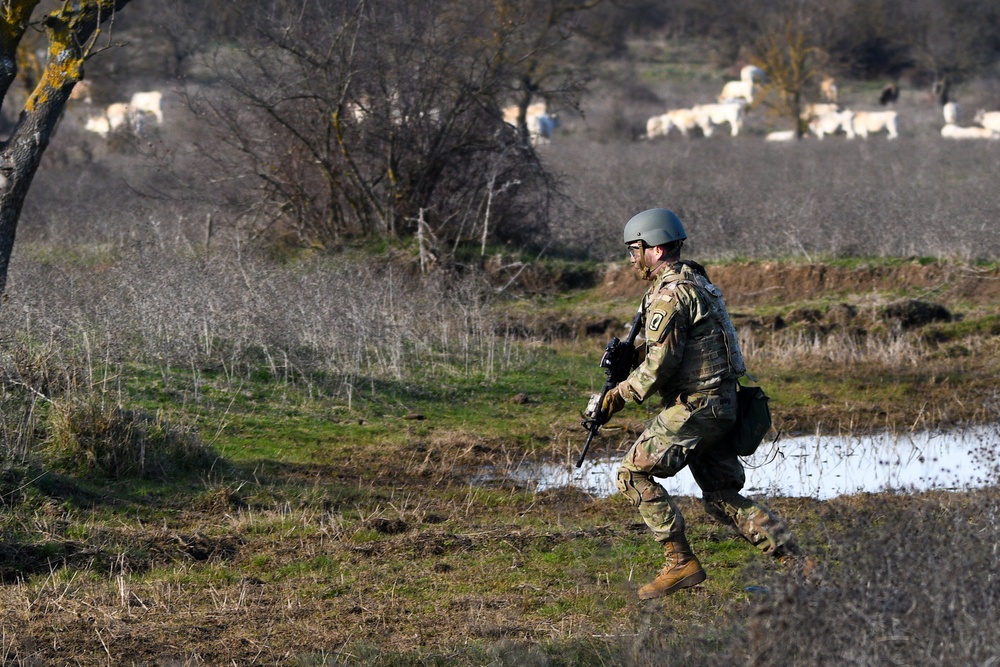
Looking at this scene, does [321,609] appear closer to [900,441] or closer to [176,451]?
[176,451]

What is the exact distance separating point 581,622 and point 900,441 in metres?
4.96

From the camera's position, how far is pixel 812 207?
18016 millimetres

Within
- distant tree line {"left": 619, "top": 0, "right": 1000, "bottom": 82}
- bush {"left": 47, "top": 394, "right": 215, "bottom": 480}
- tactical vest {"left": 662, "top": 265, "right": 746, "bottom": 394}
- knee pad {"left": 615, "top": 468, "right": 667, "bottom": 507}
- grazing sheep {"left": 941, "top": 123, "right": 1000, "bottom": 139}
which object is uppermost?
distant tree line {"left": 619, "top": 0, "right": 1000, "bottom": 82}

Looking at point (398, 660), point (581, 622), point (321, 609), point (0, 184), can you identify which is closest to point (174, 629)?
point (321, 609)

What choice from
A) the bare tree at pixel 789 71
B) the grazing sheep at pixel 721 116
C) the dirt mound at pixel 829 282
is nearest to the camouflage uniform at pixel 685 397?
the dirt mound at pixel 829 282

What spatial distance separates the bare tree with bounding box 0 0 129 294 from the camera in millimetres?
8453

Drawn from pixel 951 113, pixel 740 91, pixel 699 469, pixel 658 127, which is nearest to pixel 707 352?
pixel 699 469

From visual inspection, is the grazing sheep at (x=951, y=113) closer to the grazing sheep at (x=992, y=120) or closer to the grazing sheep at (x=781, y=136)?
the grazing sheep at (x=992, y=120)

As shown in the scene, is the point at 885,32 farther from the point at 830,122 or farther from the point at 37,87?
the point at 37,87

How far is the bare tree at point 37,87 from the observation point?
8.45 metres

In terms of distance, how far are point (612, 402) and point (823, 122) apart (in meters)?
32.4

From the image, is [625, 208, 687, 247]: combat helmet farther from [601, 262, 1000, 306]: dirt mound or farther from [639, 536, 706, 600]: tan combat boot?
[601, 262, 1000, 306]: dirt mound

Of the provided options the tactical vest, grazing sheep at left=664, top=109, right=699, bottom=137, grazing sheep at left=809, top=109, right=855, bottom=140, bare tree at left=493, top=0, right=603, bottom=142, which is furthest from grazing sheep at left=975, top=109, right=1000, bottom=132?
the tactical vest

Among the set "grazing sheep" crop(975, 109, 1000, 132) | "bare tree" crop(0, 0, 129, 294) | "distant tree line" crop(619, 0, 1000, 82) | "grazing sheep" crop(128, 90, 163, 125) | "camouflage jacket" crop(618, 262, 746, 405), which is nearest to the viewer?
"camouflage jacket" crop(618, 262, 746, 405)
